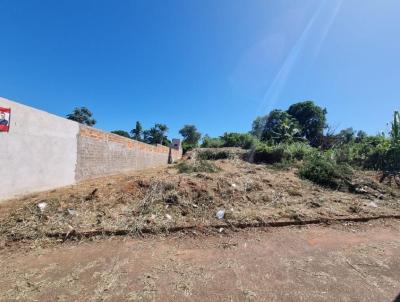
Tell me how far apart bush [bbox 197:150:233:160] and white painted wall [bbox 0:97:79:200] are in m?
9.81

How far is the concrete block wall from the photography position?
14.7 ft

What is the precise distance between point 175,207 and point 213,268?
186cm

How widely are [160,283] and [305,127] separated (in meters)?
34.1

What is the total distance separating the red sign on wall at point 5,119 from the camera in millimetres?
4254

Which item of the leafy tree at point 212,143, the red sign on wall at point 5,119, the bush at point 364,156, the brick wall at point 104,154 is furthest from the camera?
the leafy tree at point 212,143

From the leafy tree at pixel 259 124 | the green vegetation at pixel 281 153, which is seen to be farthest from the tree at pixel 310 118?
the green vegetation at pixel 281 153

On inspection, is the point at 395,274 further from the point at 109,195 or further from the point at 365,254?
the point at 109,195

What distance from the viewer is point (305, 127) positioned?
32.1m

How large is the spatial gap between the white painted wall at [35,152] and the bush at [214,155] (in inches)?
386

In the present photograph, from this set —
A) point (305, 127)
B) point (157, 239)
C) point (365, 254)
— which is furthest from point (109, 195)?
point (305, 127)

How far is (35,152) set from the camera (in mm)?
5082

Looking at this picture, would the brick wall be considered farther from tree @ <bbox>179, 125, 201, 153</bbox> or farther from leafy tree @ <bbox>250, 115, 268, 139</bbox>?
tree @ <bbox>179, 125, 201, 153</bbox>

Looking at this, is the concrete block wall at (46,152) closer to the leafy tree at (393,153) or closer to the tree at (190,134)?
the leafy tree at (393,153)

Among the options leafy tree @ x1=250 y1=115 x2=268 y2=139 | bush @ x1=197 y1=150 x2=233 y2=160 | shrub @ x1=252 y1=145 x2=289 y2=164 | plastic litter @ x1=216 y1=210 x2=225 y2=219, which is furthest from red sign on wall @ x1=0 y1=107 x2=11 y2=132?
leafy tree @ x1=250 y1=115 x2=268 y2=139
